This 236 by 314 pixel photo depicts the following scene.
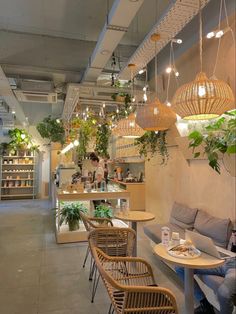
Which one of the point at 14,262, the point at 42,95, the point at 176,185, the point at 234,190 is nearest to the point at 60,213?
the point at 14,262

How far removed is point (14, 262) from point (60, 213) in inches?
48.0

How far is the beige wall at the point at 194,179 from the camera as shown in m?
3.62

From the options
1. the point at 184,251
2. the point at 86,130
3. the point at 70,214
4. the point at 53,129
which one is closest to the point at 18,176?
the point at 53,129

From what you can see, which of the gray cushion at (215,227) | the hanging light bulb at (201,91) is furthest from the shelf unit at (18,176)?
the hanging light bulb at (201,91)

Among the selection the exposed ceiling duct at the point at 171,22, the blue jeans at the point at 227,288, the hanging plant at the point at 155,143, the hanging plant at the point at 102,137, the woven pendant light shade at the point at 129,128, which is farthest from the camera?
the hanging plant at the point at 102,137

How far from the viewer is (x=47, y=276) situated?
3531mm

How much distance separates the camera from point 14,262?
403 centimetres

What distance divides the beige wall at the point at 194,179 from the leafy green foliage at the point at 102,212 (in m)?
1.39

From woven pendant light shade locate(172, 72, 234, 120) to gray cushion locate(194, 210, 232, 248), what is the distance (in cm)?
175

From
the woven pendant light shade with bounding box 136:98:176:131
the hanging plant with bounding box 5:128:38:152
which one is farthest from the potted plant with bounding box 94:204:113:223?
the hanging plant with bounding box 5:128:38:152

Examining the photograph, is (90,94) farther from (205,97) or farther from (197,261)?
(197,261)

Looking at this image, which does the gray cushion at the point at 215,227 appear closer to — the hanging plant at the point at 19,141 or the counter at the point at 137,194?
the counter at the point at 137,194

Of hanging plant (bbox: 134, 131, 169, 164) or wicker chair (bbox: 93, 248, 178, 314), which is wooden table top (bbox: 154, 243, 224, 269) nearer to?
wicker chair (bbox: 93, 248, 178, 314)

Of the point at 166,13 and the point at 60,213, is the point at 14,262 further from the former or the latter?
the point at 166,13
